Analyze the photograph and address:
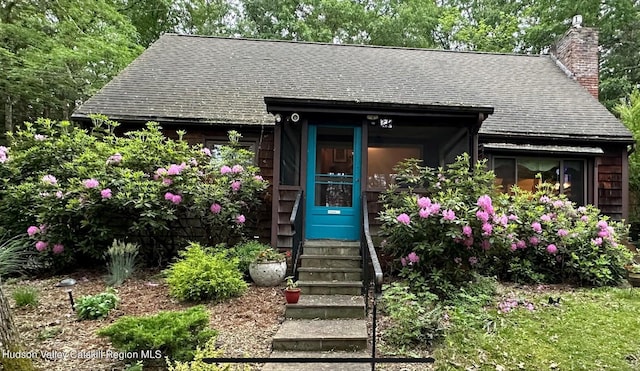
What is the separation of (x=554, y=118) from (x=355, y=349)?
25.7 feet

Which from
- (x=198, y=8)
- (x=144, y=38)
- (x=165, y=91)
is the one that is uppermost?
(x=198, y=8)

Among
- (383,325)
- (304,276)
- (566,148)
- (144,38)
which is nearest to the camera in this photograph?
(383,325)

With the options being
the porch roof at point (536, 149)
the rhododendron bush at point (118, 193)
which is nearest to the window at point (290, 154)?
the rhododendron bush at point (118, 193)

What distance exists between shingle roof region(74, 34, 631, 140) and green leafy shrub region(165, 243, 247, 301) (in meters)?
3.68

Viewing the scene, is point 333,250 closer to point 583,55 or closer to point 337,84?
point 337,84

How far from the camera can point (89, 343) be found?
11.2 feet

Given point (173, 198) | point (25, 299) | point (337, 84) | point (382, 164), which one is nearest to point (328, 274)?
point (173, 198)

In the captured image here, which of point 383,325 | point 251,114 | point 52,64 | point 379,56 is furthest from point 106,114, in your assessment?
point 379,56

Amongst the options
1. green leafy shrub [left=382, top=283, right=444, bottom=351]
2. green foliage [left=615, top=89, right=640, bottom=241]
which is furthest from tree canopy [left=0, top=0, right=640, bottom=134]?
green leafy shrub [left=382, top=283, right=444, bottom=351]

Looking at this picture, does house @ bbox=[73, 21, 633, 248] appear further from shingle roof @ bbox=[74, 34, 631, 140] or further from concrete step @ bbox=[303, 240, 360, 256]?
concrete step @ bbox=[303, 240, 360, 256]

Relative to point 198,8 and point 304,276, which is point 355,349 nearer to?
point 304,276

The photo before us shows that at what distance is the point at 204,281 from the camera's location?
453 cm

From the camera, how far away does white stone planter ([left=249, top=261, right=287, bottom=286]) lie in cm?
518

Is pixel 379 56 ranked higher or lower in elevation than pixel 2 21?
lower
